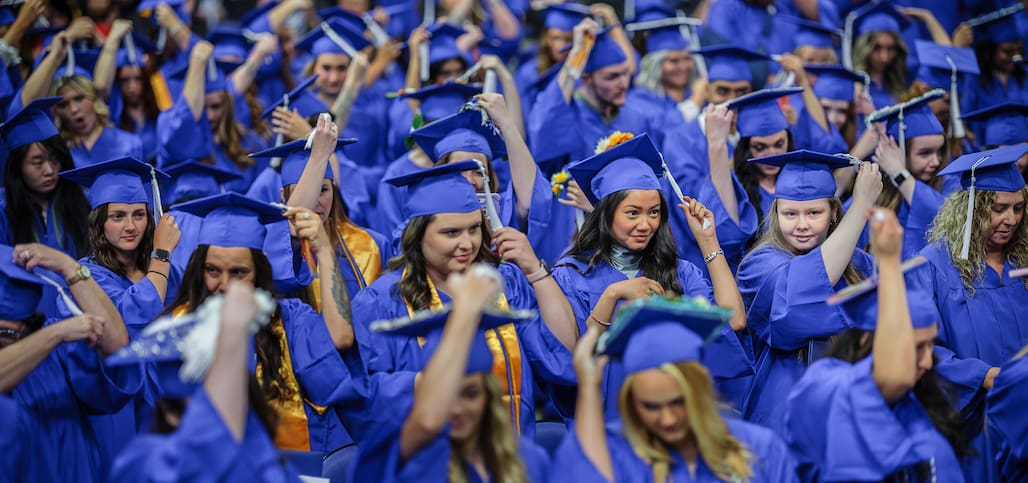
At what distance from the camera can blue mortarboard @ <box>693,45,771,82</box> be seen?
6.86m

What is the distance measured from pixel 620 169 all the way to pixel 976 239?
1.63 m

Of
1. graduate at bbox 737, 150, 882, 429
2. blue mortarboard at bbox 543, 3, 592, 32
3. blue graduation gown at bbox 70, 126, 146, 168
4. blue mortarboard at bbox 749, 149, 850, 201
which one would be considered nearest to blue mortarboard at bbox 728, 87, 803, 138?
graduate at bbox 737, 150, 882, 429

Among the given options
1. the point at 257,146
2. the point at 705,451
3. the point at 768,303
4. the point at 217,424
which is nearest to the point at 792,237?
the point at 768,303

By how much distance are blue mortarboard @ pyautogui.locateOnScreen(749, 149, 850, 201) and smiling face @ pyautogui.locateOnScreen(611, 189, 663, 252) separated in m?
0.62

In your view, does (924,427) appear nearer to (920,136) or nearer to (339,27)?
(920,136)

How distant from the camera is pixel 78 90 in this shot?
6.37 meters

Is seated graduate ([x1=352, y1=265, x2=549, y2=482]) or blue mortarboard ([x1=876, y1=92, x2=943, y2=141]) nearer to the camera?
seated graduate ([x1=352, y1=265, x2=549, y2=482])

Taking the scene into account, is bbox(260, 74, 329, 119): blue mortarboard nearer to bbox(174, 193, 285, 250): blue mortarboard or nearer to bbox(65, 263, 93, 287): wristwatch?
bbox(174, 193, 285, 250): blue mortarboard

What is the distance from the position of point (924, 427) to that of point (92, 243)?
11.3 feet

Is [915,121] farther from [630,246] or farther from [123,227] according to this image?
[123,227]

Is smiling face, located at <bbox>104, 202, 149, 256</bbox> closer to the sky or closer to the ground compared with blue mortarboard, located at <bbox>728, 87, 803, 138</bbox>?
closer to the ground

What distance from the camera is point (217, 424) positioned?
2.91 metres

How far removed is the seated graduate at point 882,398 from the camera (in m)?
3.27

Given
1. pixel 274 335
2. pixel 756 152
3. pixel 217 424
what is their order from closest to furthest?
pixel 217 424 → pixel 274 335 → pixel 756 152
